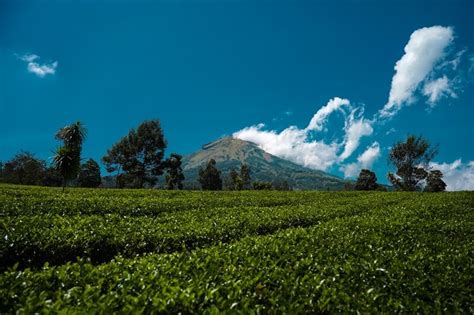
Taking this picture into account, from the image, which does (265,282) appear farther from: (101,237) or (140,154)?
(140,154)

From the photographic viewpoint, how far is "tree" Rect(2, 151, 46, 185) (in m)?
81.6

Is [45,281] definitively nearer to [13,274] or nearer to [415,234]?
[13,274]

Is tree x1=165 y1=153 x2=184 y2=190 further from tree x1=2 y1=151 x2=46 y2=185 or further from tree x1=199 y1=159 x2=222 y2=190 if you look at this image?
tree x1=2 y1=151 x2=46 y2=185

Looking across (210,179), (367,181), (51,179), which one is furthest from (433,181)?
(51,179)

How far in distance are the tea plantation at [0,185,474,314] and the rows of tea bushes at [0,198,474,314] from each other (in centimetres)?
2

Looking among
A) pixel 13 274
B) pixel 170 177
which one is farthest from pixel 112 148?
pixel 13 274

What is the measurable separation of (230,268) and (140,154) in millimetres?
77392

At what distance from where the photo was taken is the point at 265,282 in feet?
19.1

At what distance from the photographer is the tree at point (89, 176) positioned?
81.4m

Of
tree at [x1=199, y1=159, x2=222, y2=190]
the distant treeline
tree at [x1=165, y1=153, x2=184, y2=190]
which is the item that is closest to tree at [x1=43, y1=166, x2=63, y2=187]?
the distant treeline

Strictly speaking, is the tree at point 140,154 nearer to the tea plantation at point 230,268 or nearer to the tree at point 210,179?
the tree at point 210,179

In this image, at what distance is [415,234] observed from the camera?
41.4 feet

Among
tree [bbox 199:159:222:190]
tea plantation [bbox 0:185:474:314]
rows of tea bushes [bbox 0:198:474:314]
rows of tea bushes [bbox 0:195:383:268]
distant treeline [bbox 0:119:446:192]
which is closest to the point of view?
rows of tea bushes [bbox 0:198:474:314]

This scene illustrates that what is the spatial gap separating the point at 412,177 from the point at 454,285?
80621 mm
